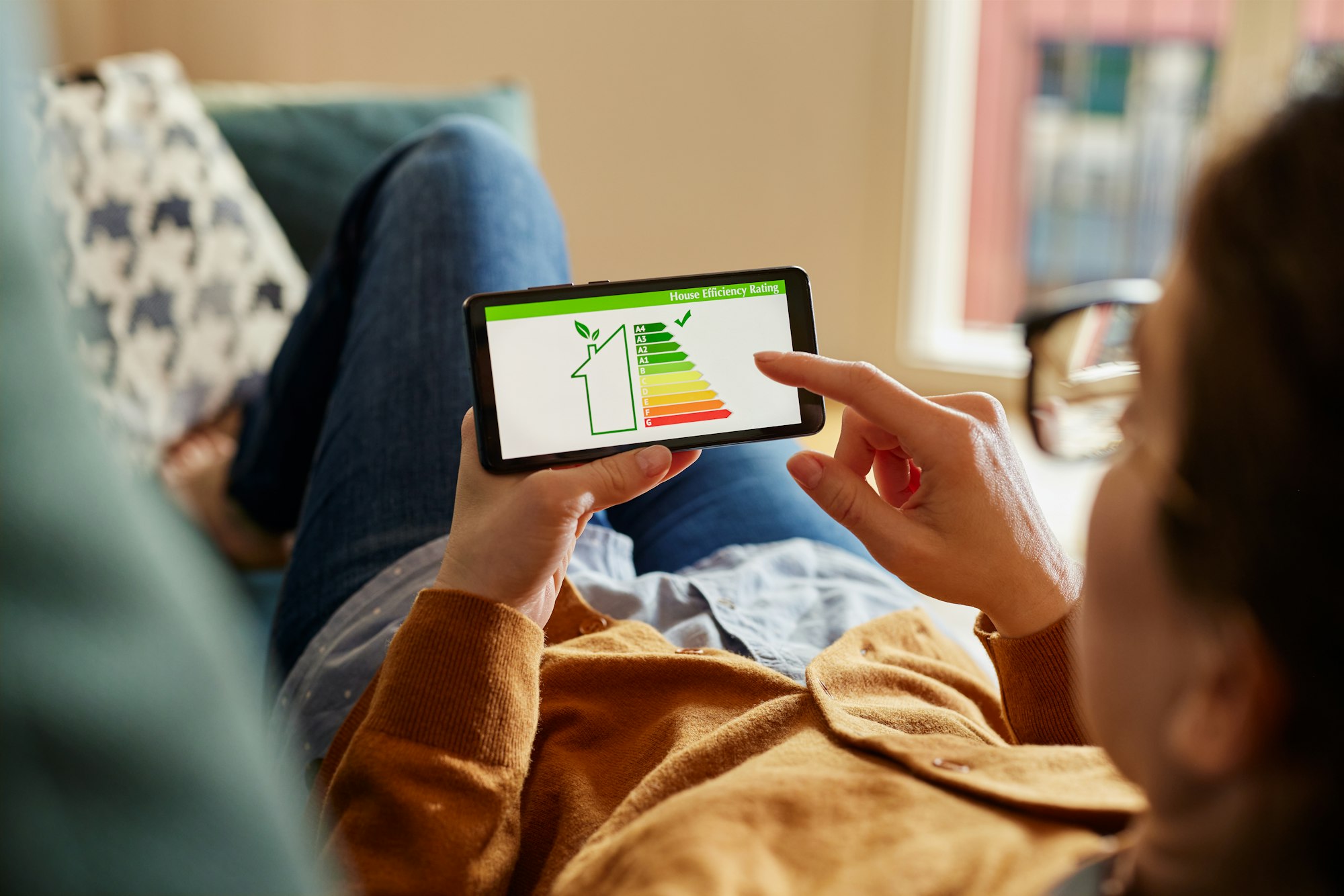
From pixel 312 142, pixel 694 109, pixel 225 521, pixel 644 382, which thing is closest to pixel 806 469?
pixel 644 382

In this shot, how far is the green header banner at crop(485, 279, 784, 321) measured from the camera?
2.49 ft

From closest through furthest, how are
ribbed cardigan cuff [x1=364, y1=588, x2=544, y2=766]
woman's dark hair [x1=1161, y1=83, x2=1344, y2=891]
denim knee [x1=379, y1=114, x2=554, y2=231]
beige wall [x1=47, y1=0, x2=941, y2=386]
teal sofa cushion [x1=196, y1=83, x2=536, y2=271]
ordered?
1. woman's dark hair [x1=1161, y1=83, x2=1344, y2=891]
2. ribbed cardigan cuff [x1=364, y1=588, x2=544, y2=766]
3. denim knee [x1=379, y1=114, x2=554, y2=231]
4. teal sofa cushion [x1=196, y1=83, x2=536, y2=271]
5. beige wall [x1=47, y1=0, x2=941, y2=386]

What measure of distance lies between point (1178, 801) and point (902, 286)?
2.42 metres

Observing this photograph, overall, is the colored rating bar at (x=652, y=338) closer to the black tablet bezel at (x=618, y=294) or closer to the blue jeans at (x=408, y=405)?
the black tablet bezel at (x=618, y=294)

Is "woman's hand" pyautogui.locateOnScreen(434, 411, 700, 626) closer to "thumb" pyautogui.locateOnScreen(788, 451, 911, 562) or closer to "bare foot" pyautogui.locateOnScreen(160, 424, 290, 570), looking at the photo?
"thumb" pyautogui.locateOnScreen(788, 451, 911, 562)

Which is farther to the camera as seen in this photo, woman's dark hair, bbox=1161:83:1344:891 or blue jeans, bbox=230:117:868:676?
blue jeans, bbox=230:117:868:676

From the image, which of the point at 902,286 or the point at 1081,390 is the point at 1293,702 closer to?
the point at 1081,390

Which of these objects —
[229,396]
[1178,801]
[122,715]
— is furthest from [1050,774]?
[229,396]

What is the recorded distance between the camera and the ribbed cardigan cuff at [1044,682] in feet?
2.37

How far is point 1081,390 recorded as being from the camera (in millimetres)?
1733

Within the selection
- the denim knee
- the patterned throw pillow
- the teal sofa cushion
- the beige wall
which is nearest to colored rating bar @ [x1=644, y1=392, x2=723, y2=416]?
the denim knee

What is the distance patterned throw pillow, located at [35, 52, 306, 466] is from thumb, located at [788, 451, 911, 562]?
1064 mm

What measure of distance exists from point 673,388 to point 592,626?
0.63 feet

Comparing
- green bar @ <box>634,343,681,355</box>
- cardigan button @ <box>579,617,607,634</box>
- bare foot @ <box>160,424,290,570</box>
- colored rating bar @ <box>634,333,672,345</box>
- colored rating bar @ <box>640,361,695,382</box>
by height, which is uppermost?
colored rating bar @ <box>634,333,672,345</box>
